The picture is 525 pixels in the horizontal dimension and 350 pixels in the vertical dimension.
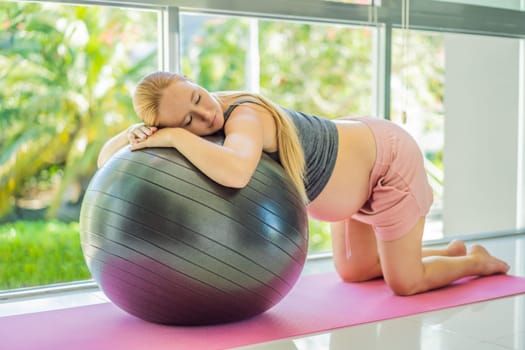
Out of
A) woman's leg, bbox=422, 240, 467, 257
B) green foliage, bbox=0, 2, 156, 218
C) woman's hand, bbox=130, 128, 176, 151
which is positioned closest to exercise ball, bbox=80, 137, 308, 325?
woman's hand, bbox=130, 128, 176, 151

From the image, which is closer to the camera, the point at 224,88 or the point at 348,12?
the point at 348,12

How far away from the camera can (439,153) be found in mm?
7312

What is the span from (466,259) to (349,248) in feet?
1.67

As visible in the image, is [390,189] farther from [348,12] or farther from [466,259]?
[348,12]

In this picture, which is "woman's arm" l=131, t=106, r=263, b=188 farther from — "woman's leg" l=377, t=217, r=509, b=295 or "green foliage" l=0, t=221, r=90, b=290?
"green foliage" l=0, t=221, r=90, b=290

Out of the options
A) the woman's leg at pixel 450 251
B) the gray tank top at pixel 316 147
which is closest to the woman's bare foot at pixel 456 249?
the woman's leg at pixel 450 251

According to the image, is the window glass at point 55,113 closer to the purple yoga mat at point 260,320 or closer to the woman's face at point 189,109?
the purple yoga mat at point 260,320

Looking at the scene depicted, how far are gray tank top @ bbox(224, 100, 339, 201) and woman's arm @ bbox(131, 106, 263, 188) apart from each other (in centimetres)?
25

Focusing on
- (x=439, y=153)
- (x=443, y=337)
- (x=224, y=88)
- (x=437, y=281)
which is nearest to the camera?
Result: (x=443, y=337)

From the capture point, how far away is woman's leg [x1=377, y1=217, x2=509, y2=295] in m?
2.79

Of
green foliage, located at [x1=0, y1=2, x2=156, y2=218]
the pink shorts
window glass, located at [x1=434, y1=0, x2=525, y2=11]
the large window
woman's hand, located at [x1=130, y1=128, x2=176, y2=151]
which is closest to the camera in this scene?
woman's hand, located at [x1=130, y1=128, x2=176, y2=151]

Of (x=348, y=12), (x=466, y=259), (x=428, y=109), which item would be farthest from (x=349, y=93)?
(x=466, y=259)

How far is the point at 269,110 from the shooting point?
2484 mm

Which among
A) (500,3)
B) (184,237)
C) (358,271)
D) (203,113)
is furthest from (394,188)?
(500,3)
